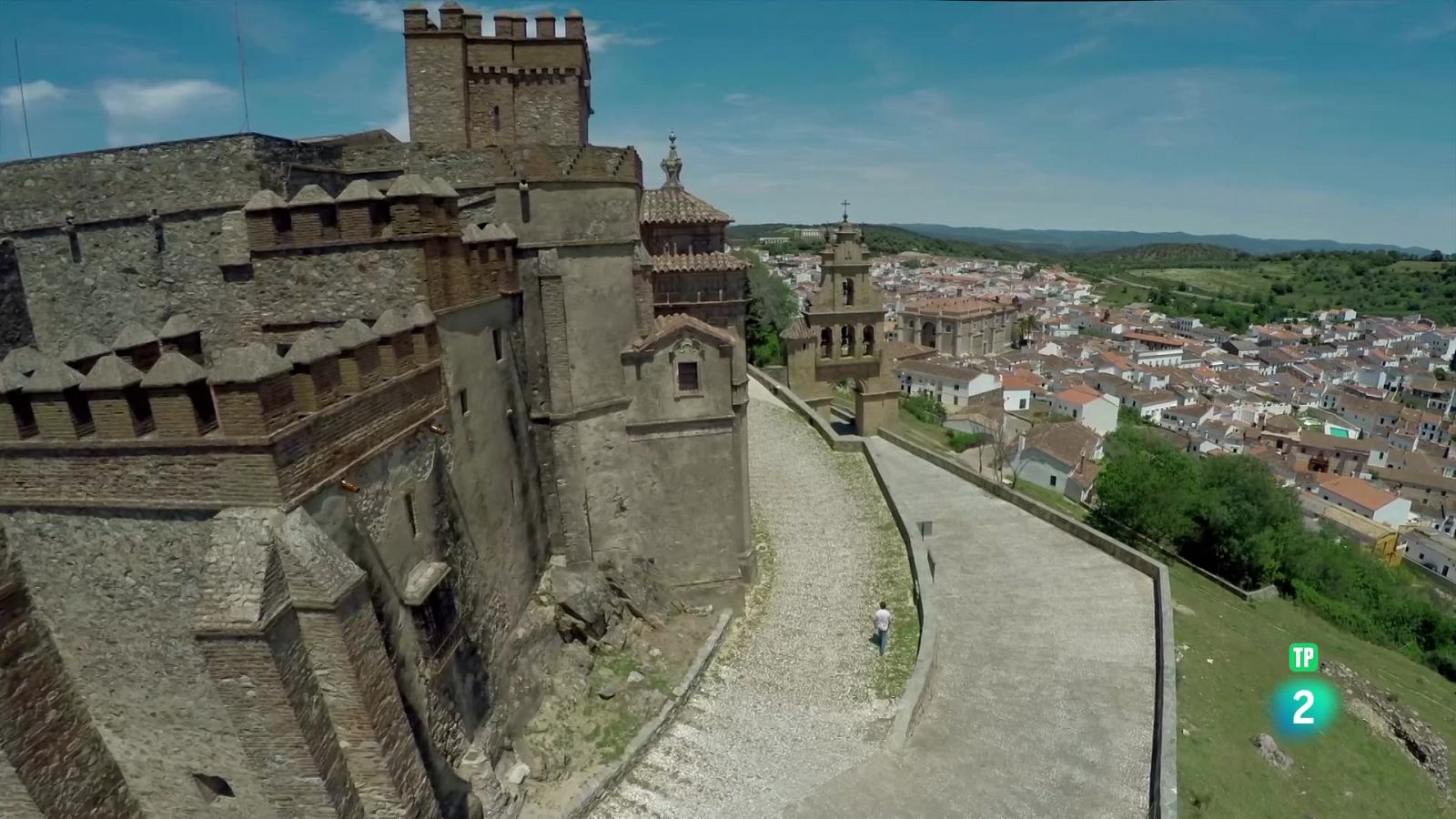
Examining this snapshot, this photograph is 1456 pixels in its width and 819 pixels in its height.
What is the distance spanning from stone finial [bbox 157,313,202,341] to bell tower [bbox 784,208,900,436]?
22304 millimetres

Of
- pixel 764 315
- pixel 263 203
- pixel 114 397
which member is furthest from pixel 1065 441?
pixel 114 397

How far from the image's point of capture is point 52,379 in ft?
24.2

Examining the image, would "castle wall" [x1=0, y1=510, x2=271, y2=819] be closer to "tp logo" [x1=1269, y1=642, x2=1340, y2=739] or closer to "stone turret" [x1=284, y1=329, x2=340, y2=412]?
"stone turret" [x1=284, y1=329, x2=340, y2=412]

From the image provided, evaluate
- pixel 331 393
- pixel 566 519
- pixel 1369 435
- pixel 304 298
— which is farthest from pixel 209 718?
pixel 1369 435

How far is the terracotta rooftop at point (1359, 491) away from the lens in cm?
5831

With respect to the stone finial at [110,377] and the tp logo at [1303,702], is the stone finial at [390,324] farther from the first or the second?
the tp logo at [1303,702]

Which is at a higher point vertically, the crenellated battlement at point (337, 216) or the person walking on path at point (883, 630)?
the crenellated battlement at point (337, 216)

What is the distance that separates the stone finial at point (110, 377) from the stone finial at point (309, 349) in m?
1.37

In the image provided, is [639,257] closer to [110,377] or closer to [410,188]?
[410,188]

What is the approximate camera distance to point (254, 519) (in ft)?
24.6

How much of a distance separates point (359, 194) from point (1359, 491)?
75.3 meters

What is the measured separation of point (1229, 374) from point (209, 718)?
379 ft

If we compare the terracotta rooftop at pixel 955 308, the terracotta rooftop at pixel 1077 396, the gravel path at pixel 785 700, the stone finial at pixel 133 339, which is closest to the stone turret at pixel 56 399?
the stone finial at pixel 133 339

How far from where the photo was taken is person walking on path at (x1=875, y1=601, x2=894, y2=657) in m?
15.9
